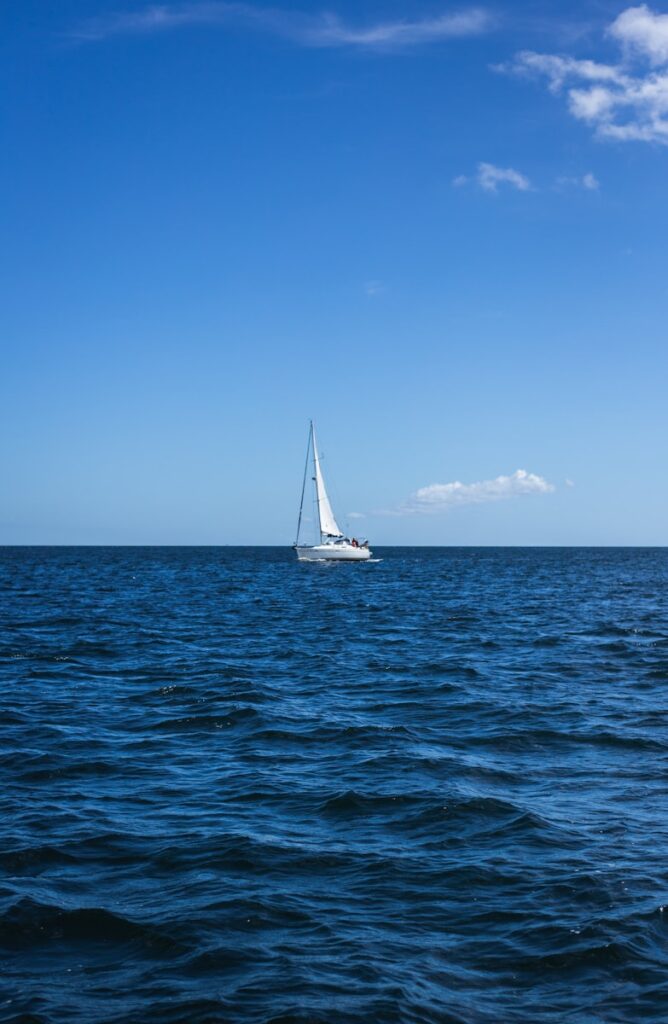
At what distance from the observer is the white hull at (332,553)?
117m

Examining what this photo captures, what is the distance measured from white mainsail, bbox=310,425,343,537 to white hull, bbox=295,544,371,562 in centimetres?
178

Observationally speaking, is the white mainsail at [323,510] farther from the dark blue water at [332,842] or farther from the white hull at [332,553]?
the dark blue water at [332,842]

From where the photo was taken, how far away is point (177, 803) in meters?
13.0

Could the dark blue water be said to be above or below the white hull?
below

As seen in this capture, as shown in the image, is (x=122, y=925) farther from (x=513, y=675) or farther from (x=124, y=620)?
(x=124, y=620)

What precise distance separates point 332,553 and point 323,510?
620cm

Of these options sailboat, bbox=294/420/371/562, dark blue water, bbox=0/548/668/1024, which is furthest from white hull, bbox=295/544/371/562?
dark blue water, bbox=0/548/668/1024

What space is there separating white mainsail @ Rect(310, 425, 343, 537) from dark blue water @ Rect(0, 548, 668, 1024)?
8675 centimetres

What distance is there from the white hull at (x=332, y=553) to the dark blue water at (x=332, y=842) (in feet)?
295

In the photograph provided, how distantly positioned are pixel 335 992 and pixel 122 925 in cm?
250

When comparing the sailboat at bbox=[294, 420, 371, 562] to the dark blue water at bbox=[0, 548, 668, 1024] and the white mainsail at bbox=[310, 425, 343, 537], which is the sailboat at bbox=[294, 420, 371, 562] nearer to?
the white mainsail at bbox=[310, 425, 343, 537]

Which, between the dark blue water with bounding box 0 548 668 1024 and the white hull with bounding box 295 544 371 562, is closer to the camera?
the dark blue water with bounding box 0 548 668 1024

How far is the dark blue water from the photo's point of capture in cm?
Result: 773

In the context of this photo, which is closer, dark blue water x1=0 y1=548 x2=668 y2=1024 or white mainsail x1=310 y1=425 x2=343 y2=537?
dark blue water x1=0 y1=548 x2=668 y2=1024
